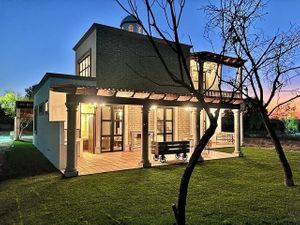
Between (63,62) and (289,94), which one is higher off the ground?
(63,62)

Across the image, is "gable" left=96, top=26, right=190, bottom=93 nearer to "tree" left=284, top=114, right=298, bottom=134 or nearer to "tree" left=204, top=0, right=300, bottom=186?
"tree" left=204, top=0, right=300, bottom=186

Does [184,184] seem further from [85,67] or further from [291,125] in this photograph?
[291,125]

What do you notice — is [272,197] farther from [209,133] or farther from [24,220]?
[24,220]

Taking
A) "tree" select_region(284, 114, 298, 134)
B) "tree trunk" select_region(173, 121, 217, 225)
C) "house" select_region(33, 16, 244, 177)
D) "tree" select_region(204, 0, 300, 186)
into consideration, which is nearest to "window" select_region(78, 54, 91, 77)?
"house" select_region(33, 16, 244, 177)

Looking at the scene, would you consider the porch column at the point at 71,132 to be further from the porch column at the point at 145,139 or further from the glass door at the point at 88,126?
the glass door at the point at 88,126

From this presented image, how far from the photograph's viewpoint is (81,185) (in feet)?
24.5

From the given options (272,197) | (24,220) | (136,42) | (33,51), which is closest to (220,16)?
(272,197)

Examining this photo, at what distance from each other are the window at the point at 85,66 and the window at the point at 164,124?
511 centimetres

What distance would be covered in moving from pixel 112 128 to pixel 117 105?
4.56 feet

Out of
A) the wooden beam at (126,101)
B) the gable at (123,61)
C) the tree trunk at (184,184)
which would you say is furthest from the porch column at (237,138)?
the tree trunk at (184,184)

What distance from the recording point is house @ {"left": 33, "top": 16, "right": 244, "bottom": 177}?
10.3 meters

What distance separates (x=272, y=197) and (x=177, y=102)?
621 cm

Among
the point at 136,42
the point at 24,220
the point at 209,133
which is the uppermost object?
the point at 136,42

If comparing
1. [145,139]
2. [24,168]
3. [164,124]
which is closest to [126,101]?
[145,139]
